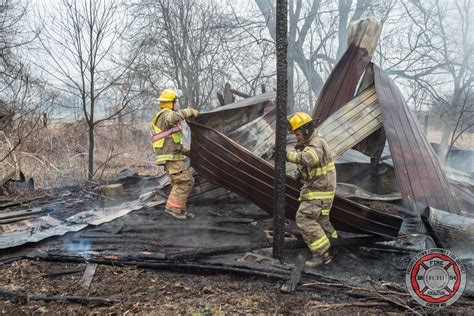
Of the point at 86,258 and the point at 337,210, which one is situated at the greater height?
the point at 337,210

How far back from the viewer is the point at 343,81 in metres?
6.28

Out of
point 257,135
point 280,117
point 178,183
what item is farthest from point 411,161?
point 178,183

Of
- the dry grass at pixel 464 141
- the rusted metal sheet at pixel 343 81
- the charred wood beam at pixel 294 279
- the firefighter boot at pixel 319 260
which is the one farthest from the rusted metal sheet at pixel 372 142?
the dry grass at pixel 464 141

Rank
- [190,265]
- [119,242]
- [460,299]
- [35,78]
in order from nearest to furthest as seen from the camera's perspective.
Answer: [460,299] → [190,265] → [119,242] → [35,78]

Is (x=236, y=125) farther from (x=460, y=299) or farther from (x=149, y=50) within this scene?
(x=149, y=50)

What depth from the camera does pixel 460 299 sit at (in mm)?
2953

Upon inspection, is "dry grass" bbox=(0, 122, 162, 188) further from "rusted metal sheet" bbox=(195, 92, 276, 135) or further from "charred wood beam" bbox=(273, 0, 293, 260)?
"charred wood beam" bbox=(273, 0, 293, 260)

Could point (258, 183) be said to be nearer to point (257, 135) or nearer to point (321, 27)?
point (257, 135)

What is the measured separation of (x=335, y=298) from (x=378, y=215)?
135 cm

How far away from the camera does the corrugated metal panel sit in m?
5.12

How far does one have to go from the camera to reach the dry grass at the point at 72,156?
8.05 m

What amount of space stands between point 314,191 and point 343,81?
319 cm

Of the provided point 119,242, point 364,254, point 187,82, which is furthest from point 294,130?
point 187,82

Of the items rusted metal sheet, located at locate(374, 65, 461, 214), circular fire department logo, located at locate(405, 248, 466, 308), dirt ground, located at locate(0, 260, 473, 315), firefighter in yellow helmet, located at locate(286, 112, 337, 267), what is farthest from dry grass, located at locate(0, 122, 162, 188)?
circular fire department logo, located at locate(405, 248, 466, 308)
